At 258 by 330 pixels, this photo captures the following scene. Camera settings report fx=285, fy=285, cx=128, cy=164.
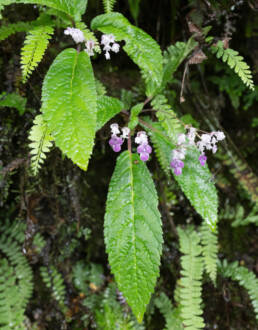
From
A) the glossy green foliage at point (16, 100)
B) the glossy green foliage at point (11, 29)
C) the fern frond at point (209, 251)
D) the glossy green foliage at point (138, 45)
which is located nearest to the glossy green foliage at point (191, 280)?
the fern frond at point (209, 251)

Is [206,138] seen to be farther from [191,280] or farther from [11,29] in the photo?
[11,29]

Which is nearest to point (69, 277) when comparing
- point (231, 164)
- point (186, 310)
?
point (186, 310)

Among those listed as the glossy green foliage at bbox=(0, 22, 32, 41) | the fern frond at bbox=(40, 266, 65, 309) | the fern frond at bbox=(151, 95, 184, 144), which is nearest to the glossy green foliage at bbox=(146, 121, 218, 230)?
the fern frond at bbox=(151, 95, 184, 144)

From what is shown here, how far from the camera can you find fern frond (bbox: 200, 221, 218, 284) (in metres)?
2.26

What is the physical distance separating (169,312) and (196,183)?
1171 mm

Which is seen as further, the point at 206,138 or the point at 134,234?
the point at 206,138

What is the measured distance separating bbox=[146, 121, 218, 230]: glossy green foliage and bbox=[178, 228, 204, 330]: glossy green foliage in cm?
69

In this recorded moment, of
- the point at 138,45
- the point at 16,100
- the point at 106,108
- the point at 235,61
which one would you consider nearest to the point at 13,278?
the point at 16,100

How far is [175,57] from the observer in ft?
6.68

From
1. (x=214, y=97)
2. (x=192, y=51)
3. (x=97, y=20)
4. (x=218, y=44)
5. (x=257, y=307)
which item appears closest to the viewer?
(x=97, y=20)

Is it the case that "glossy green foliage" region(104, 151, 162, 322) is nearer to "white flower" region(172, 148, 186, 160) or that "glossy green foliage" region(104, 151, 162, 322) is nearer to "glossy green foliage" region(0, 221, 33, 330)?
"white flower" region(172, 148, 186, 160)

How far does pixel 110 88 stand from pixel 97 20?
767mm

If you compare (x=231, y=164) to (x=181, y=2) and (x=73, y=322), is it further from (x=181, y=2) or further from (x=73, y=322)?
(x=73, y=322)

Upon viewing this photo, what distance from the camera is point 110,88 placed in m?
2.44
